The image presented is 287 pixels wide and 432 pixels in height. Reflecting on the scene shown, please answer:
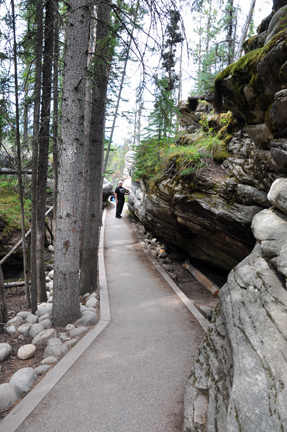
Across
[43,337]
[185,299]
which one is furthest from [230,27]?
[43,337]

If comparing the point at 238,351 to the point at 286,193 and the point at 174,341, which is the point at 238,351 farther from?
the point at 174,341

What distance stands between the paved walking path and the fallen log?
5.22 ft

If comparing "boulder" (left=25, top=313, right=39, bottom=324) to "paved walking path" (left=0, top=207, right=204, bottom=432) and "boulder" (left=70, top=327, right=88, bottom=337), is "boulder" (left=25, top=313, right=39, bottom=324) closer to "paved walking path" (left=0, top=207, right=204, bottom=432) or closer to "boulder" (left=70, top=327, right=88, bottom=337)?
"boulder" (left=70, top=327, right=88, bottom=337)

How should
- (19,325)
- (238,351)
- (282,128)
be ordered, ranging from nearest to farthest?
(238,351) → (282,128) → (19,325)

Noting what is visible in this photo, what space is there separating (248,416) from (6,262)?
32.9 feet

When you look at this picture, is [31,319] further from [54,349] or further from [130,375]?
[130,375]

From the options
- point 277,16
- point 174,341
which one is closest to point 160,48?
point 277,16

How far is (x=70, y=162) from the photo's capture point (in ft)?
17.8

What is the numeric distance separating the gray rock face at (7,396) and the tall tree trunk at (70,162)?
6.84 feet

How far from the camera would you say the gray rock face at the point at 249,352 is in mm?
2164

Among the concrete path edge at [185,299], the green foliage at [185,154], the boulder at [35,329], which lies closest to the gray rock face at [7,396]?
the boulder at [35,329]

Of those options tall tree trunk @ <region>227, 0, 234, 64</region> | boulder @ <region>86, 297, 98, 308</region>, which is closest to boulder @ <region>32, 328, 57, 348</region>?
boulder @ <region>86, 297, 98, 308</region>

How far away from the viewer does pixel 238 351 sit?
8.82 feet

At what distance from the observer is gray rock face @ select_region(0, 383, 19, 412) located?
3396 mm
